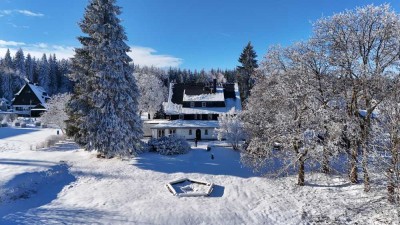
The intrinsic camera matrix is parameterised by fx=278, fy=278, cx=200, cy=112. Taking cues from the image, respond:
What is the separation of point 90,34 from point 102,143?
10309 millimetres

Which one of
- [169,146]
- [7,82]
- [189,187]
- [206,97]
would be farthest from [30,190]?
[7,82]

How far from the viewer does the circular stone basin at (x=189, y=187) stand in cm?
1761

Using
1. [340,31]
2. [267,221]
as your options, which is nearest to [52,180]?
[267,221]

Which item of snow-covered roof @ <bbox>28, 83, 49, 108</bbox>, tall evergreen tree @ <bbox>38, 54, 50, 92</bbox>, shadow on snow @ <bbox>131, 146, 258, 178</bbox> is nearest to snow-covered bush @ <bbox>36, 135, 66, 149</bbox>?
shadow on snow @ <bbox>131, 146, 258, 178</bbox>

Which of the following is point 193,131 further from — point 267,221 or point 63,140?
point 267,221

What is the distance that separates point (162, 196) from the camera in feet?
57.3

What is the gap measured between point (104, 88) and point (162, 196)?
12544 millimetres

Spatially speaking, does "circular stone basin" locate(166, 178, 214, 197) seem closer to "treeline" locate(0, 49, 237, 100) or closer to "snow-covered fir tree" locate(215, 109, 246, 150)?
"snow-covered fir tree" locate(215, 109, 246, 150)

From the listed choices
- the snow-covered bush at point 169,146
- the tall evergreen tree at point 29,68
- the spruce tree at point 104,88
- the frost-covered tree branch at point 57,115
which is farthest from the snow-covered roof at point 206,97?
the tall evergreen tree at point 29,68

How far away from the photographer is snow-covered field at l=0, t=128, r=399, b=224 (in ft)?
47.2

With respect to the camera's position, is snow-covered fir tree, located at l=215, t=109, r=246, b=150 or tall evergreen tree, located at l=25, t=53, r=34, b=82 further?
tall evergreen tree, located at l=25, t=53, r=34, b=82

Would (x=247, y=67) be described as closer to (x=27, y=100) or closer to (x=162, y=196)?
(x=162, y=196)

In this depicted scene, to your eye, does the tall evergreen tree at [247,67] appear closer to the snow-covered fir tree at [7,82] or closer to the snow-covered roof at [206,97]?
Result: the snow-covered roof at [206,97]

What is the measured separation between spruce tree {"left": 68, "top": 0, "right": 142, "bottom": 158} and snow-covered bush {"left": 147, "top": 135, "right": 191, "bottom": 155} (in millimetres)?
2416
